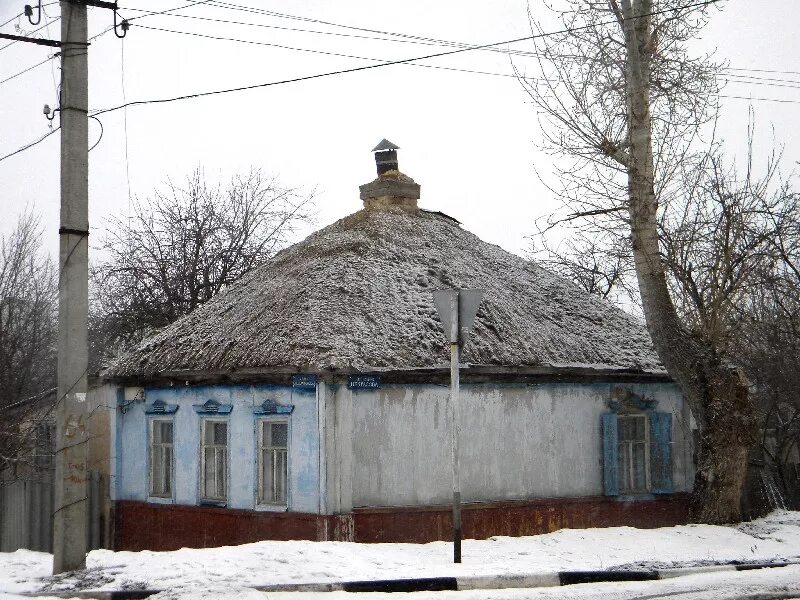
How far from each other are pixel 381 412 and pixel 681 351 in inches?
177

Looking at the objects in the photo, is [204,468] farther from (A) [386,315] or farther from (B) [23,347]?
(B) [23,347]

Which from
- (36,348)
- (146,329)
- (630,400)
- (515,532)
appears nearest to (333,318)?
(515,532)

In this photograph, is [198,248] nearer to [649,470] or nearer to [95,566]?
[649,470]

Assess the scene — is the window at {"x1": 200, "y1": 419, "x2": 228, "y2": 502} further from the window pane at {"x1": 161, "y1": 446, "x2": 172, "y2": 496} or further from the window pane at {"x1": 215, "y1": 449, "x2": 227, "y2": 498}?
the window pane at {"x1": 161, "y1": 446, "x2": 172, "y2": 496}

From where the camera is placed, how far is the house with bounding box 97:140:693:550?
1438 cm

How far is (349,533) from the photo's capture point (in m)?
14.1

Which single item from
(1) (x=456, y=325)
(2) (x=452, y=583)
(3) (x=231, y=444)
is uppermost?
(1) (x=456, y=325)

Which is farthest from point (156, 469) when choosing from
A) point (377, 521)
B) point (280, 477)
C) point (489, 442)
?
point (489, 442)

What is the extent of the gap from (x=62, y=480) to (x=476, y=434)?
6.37 meters

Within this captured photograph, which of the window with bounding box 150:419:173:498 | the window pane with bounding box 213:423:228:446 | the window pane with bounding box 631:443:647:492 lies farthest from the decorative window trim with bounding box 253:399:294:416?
the window pane with bounding box 631:443:647:492

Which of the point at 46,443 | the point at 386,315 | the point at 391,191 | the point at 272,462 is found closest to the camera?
the point at 272,462

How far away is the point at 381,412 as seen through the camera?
47.6 feet

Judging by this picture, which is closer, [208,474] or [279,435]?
[279,435]

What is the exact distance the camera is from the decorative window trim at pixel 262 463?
14695mm
